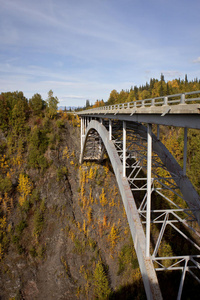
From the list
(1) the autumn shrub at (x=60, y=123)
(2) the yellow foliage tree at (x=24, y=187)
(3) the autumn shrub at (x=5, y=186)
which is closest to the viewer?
(3) the autumn shrub at (x=5, y=186)

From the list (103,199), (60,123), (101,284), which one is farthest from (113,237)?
(60,123)

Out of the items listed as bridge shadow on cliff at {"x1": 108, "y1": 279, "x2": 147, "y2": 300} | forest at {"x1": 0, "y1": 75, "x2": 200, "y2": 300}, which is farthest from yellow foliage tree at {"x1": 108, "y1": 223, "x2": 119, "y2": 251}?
bridge shadow on cliff at {"x1": 108, "y1": 279, "x2": 147, "y2": 300}

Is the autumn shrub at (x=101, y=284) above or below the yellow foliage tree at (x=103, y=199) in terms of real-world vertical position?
below

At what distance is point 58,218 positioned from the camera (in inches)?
1267

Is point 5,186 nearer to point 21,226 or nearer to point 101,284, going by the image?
point 21,226

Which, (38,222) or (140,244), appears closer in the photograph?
(140,244)

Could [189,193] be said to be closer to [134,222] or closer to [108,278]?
[134,222]

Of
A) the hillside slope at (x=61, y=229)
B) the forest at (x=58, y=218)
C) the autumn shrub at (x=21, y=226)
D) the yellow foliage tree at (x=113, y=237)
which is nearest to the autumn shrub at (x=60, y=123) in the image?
the forest at (x=58, y=218)

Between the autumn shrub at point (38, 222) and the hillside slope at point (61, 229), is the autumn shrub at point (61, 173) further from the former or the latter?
the autumn shrub at point (38, 222)

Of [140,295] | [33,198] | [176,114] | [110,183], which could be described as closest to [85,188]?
[110,183]

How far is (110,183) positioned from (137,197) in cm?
519

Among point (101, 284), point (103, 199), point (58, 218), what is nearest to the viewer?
point (101, 284)

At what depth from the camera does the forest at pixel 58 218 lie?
85.8 feet

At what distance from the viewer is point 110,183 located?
3656 cm
